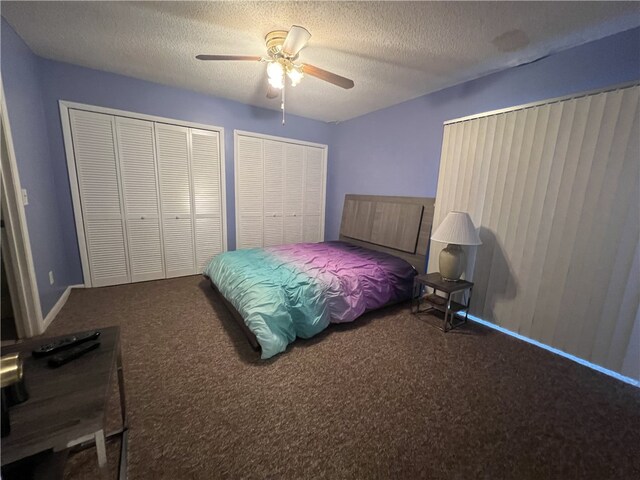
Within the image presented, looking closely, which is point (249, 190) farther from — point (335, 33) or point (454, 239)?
point (454, 239)

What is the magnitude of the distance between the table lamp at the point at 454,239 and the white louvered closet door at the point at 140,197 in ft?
11.4

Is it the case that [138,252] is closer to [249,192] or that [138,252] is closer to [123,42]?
[249,192]

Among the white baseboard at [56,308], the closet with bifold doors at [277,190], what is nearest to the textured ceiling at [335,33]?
the closet with bifold doors at [277,190]

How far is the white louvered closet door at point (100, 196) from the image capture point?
2.90 m

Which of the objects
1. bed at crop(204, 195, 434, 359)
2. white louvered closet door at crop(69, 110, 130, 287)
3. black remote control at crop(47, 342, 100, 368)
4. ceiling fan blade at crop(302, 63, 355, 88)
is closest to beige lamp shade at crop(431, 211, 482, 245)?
bed at crop(204, 195, 434, 359)

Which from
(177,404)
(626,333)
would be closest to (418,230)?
(626,333)

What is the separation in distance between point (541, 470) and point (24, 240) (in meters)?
3.69

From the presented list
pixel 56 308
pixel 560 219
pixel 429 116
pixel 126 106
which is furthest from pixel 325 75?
pixel 56 308

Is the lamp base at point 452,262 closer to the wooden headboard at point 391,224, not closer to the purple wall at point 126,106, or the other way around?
the wooden headboard at point 391,224

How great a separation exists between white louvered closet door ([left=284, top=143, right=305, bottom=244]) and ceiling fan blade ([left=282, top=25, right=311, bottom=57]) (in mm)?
2313

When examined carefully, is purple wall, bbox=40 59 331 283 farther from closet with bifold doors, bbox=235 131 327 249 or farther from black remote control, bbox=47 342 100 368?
black remote control, bbox=47 342 100 368

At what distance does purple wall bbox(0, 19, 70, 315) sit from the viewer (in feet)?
6.76

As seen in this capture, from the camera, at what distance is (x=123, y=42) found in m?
2.28

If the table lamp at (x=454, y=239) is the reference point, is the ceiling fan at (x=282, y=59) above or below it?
above
